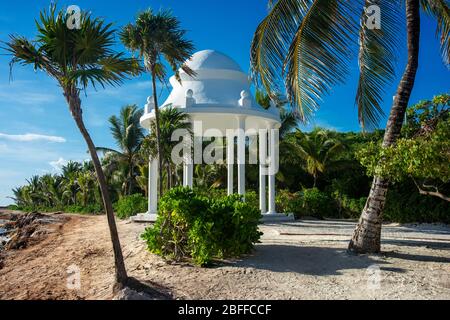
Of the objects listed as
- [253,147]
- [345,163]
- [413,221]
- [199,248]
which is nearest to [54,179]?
[253,147]

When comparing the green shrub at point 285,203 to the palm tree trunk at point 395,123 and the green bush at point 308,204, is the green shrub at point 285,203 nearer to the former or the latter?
the green bush at point 308,204

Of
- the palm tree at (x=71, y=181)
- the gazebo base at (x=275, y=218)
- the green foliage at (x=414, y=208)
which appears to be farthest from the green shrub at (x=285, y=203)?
the palm tree at (x=71, y=181)

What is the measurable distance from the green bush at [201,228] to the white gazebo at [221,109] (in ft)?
33.0

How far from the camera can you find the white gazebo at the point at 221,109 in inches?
800

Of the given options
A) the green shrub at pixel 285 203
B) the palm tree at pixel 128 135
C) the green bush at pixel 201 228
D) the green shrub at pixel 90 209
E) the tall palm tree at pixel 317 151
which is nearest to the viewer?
the green bush at pixel 201 228

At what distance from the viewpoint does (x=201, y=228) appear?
31.0 ft

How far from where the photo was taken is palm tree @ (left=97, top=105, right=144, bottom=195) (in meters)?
34.0

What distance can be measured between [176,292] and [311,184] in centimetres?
2503

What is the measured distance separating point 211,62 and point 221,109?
3557 mm

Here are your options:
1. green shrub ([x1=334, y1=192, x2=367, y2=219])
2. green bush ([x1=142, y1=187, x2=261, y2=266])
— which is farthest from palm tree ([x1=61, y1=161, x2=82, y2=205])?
green bush ([x1=142, y1=187, x2=261, y2=266])

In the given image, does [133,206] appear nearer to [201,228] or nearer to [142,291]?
[201,228]

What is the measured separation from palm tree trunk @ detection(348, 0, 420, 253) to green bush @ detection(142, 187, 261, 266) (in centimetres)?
256

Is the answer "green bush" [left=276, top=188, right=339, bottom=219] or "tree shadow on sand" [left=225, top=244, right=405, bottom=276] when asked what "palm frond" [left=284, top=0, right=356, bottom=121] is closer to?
"tree shadow on sand" [left=225, top=244, right=405, bottom=276]

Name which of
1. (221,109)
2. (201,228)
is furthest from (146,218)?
(201,228)
